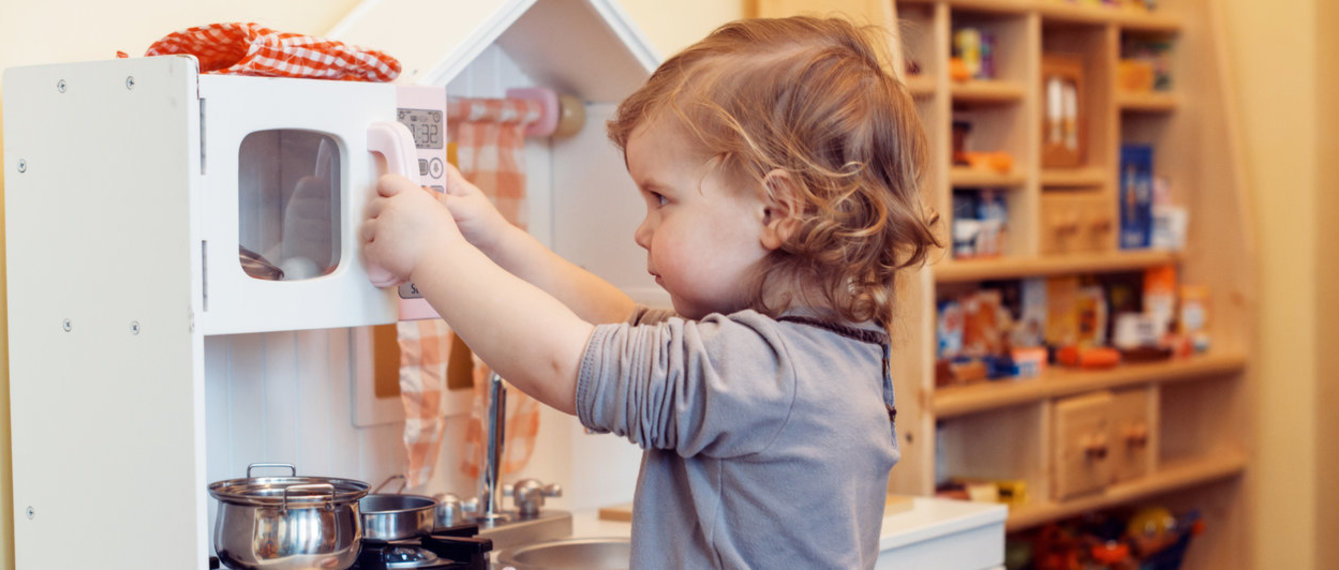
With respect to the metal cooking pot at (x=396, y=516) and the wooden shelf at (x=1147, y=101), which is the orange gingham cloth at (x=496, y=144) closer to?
the metal cooking pot at (x=396, y=516)

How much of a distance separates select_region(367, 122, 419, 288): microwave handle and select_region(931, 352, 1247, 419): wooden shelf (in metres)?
1.24

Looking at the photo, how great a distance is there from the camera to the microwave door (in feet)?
3.27

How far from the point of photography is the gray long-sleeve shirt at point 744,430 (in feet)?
3.07

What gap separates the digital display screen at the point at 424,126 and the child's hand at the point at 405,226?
0.08 meters

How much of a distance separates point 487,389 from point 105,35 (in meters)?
0.63

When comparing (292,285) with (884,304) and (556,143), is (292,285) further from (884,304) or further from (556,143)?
(556,143)

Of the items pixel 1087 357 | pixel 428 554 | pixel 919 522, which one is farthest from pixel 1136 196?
pixel 428 554

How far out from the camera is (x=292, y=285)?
3.44 feet

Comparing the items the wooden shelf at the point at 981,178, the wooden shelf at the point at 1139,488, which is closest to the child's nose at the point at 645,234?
the wooden shelf at the point at 981,178

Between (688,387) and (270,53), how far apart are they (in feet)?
1.42

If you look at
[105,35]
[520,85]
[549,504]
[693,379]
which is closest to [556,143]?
[520,85]

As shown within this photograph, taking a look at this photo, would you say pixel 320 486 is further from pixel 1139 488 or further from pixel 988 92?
pixel 1139 488

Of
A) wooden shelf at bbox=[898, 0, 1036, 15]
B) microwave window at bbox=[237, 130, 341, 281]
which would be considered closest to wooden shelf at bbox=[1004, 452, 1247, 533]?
wooden shelf at bbox=[898, 0, 1036, 15]

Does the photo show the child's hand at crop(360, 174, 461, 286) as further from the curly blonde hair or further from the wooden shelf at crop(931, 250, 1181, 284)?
the wooden shelf at crop(931, 250, 1181, 284)
